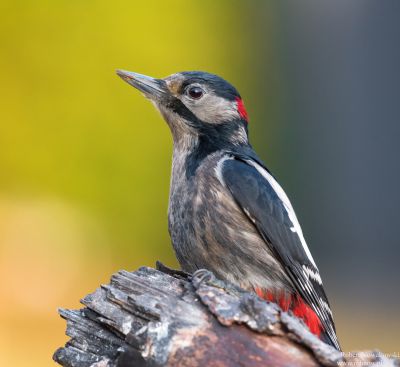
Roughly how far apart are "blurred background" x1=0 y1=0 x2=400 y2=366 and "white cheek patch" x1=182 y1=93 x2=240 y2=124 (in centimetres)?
404

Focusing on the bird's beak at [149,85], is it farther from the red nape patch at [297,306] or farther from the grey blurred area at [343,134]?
the grey blurred area at [343,134]

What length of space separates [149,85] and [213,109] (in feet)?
1.09

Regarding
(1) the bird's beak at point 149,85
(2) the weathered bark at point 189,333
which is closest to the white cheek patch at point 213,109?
(1) the bird's beak at point 149,85

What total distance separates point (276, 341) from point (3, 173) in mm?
6790

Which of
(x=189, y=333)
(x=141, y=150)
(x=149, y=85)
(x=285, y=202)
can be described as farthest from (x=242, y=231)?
(x=141, y=150)

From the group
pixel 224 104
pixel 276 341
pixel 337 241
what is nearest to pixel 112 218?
pixel 337 241

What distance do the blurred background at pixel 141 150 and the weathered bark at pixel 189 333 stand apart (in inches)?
185

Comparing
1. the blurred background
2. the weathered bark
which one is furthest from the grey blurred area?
the weathered bark

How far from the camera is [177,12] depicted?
30.9ft

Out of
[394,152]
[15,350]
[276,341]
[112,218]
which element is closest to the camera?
[276,341]

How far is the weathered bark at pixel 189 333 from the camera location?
101 inches

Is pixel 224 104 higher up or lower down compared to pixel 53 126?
lower down

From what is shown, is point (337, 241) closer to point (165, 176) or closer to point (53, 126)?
point (165, 176)

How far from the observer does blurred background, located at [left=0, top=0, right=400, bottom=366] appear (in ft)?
29.0
